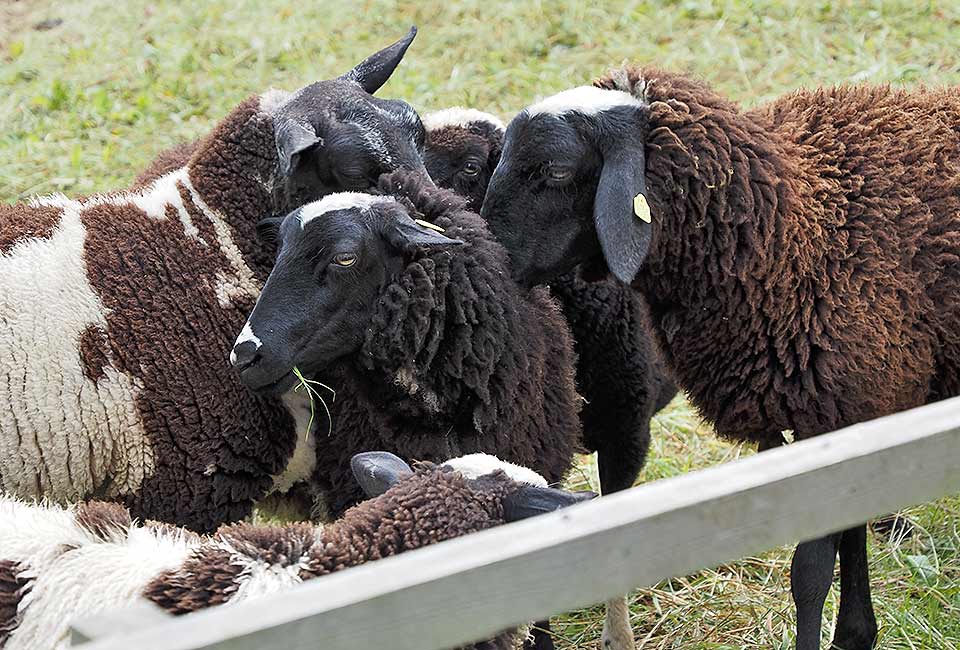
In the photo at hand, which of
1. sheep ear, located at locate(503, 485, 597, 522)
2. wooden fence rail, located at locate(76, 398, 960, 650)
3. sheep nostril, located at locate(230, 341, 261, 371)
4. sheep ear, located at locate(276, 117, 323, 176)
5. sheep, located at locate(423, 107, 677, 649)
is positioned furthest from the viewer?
sheep, located at locate(423, 107, 677, 649)

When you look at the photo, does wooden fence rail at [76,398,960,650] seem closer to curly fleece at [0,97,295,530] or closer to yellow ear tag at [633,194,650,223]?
yellow ear tag at [633,194,650,223]

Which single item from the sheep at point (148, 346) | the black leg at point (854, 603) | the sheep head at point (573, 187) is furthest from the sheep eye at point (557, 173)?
the black leg at point (854, 603)

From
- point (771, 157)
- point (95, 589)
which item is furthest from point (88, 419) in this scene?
point (771, 157)

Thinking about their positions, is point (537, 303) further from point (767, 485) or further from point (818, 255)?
point (767, 485)

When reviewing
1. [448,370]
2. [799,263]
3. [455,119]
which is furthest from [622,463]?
[455,119]

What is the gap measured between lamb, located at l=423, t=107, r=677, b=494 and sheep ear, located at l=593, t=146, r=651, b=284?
83cm

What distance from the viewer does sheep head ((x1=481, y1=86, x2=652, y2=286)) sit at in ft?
11.7

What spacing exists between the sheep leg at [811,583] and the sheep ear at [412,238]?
56.8 inches

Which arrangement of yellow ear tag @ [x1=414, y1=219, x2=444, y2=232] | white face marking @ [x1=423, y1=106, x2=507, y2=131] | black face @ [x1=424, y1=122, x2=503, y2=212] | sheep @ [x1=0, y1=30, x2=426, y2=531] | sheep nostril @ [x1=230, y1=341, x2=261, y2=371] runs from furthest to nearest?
white face marking @ [x1=423, y1=106, x2=507, y2=131], black face @ [x1=424, y1=122, x2=503, y2=212], sheep @ [x1=0, y1=30, x2=426, y2=531], yellow ear tag @ [x1=414, y1=219, x2=444, y2=232], sheep nostril @ [x1=230, y1=341, x2=261, y2=371]

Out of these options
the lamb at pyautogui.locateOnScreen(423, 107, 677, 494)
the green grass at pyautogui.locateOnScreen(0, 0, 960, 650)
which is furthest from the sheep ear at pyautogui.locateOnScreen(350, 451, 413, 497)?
the green grass at pyautogui.locateOnScreen(0, 0, 960, 650)

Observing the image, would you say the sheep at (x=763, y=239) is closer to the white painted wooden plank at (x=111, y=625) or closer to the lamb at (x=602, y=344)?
the lamb at (x=602, y=344)

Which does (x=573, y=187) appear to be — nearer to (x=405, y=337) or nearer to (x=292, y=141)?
(x=405, y=337)

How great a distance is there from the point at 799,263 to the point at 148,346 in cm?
212

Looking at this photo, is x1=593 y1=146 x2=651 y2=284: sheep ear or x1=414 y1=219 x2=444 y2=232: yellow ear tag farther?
x1=414 y1=219 x2=444 y2=232: yellow ear tag
